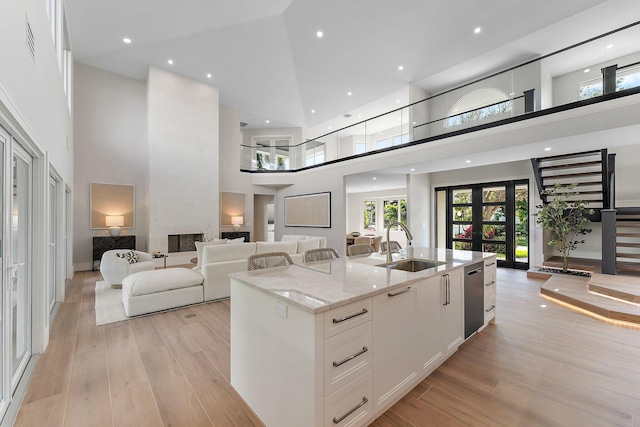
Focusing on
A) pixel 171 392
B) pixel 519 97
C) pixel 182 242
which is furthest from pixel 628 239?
pixel 182 242

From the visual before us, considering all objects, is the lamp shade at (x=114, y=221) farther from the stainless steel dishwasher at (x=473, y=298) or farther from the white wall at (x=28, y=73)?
the stainless steel dishwasher at (x=473, y=298)

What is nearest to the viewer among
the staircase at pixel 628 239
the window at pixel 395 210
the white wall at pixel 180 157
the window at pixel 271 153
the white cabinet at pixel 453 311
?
the white cabinet at pixel 453 311

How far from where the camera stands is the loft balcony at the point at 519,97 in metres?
4.25

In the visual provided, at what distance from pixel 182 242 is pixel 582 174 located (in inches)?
395

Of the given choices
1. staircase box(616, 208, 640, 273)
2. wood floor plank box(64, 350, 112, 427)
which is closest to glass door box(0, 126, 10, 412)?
wood floor plank box(64, 350, 112, 427)

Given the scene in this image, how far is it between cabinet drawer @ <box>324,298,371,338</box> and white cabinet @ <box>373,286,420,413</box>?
100mm

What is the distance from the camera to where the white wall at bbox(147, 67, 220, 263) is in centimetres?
764

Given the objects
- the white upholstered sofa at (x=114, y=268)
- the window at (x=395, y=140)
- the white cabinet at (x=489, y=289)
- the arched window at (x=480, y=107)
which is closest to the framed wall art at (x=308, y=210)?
the window at (x=395, y=140)

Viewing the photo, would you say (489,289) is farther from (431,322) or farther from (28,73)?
(28,73)

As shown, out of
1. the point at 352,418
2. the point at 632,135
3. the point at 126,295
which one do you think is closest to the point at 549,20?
the point at 632,135

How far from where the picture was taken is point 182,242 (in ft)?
26.9

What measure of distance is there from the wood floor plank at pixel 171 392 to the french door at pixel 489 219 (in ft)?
25.7

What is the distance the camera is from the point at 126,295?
12.2 ft

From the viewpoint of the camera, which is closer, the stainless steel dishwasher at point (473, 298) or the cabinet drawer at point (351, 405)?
the cabinet drawer at point (351, 405)
